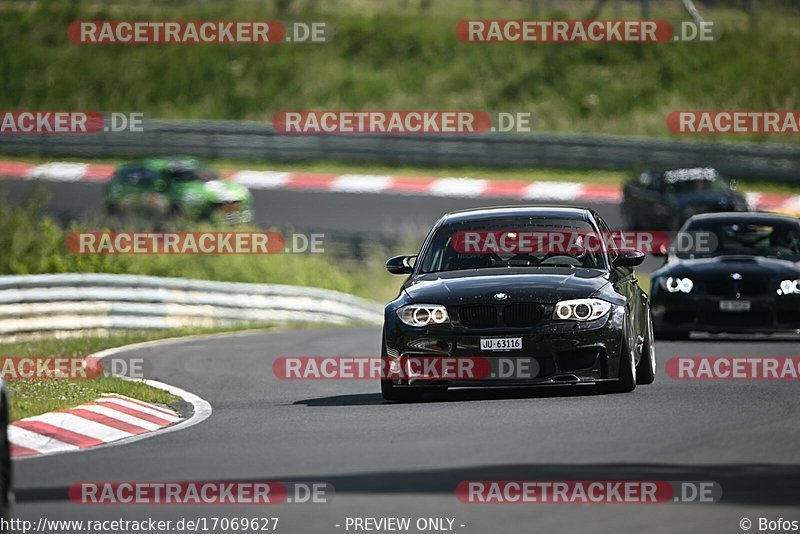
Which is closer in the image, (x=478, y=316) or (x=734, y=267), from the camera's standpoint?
(x=478, y=316)

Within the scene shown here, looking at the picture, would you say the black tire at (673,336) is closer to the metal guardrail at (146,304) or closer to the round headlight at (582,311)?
the round headlight at (582,311)

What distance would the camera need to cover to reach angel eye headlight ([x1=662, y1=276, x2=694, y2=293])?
18000 millimetres

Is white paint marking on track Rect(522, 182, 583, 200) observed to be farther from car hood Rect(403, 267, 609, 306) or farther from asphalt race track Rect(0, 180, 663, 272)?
car hood Rect(403, 267, 609, 306)

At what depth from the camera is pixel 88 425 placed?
469 inches

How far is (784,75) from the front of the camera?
44562mm

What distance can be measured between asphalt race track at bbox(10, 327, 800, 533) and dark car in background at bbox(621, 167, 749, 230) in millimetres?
16295

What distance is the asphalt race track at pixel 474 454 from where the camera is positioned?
7.74 metres

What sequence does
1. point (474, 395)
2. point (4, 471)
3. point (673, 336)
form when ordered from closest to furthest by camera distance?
point (4, 471)
point (474, 395)
point (673, 336)

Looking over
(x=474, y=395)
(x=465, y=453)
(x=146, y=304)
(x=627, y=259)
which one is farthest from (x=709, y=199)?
(x=465, y=453)

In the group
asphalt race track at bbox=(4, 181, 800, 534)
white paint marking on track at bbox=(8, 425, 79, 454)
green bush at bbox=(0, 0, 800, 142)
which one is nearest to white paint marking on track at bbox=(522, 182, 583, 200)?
green bush at bbox=(0, 0, 800, 142)

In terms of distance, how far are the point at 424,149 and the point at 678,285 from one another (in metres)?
Result: 21.7

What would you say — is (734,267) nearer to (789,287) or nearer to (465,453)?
(789,287)

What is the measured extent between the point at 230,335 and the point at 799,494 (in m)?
15.4

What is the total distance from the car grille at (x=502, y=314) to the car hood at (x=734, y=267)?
20.6 feet
